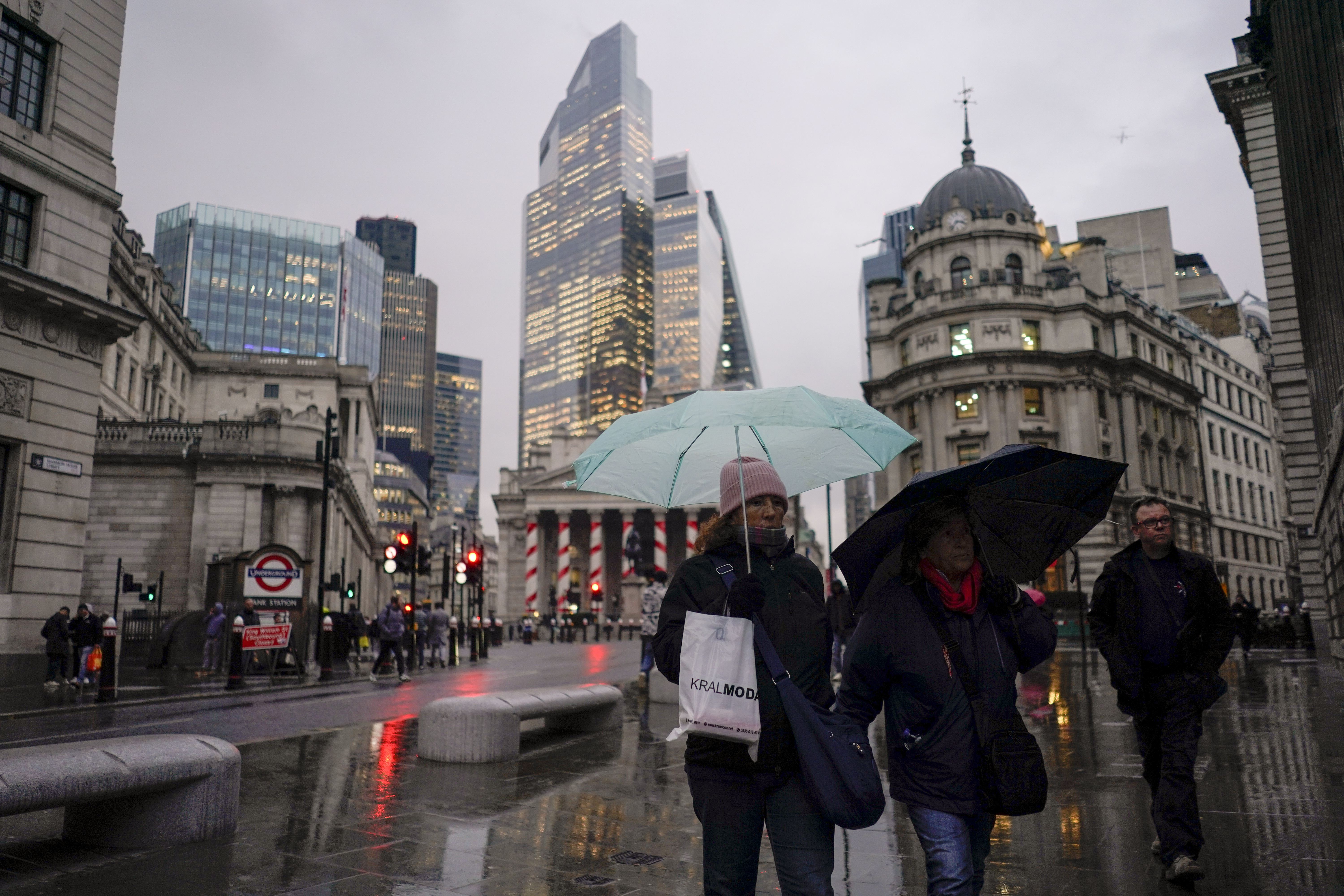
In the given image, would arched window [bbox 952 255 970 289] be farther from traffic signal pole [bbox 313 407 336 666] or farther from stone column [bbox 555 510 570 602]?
traffic signal pole [bbox 313 407 336 666]

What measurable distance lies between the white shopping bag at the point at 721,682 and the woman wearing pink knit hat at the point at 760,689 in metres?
0.06

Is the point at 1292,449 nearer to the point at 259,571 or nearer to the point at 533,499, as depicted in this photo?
the point at 259,571

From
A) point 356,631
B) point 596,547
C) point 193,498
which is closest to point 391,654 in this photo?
point 356,631

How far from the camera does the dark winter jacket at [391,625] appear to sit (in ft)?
71.6

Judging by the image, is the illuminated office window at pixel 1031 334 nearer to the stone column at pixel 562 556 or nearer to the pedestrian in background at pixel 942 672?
the stone column at pixel 562 556

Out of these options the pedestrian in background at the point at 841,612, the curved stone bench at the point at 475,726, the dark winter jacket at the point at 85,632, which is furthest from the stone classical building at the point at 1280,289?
the dark winter jacket at the point at 85,632

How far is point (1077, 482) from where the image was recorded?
378cm

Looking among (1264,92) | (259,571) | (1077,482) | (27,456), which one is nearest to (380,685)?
(259,571)

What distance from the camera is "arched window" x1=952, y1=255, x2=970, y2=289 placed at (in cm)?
5644

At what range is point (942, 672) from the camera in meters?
3.26

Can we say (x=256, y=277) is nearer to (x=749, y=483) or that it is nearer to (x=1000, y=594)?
(x=749, y=483)

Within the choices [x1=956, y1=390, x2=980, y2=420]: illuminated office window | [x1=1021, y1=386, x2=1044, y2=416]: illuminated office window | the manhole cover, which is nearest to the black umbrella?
the manhole cover

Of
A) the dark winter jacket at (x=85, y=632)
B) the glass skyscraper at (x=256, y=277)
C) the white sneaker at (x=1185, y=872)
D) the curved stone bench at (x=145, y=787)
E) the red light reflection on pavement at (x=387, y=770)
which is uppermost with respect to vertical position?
the glass skyscraper at (x=256, y=277)

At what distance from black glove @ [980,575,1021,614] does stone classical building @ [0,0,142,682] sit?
2017 cm
